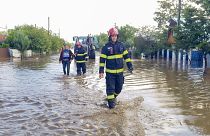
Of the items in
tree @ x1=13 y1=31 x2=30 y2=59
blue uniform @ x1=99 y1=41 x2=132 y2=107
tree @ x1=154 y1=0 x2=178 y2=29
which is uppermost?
tree @ x1=154 y1=0 x2=178 y2=29

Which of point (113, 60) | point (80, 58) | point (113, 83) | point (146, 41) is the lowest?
point (113, 83)

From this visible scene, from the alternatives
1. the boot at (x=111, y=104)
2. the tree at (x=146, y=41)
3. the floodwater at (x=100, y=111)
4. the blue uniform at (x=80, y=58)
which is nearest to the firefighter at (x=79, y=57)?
the blue uniform at (x=80, y=58)

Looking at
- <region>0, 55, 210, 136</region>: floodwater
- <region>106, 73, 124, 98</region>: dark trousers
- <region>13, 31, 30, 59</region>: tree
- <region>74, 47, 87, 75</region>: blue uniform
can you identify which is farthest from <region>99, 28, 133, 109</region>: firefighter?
<region>13, 31, 30, 59</region>: tree

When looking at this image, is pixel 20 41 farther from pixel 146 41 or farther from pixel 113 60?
pixel 113 60

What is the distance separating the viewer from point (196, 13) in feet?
61.0

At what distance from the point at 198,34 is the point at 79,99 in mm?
10732

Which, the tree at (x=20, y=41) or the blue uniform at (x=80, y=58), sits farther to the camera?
the tree at (x=20, y=41)

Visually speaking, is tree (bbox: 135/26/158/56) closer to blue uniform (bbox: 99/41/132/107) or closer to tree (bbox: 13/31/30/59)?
tree (bbox: 13/31/30/59)

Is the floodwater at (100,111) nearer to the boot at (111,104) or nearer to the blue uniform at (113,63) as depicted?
the boot at (111,104)

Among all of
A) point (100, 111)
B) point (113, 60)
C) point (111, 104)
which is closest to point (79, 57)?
point (113, 60)

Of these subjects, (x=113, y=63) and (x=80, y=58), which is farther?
(x=80, y=58)

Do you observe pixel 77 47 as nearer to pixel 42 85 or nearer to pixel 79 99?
pixel 42 85

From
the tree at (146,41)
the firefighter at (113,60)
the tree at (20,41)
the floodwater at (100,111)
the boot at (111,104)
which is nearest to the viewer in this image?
the floodwater at (100,111)

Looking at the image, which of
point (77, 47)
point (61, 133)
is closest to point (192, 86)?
point (77, 47)
